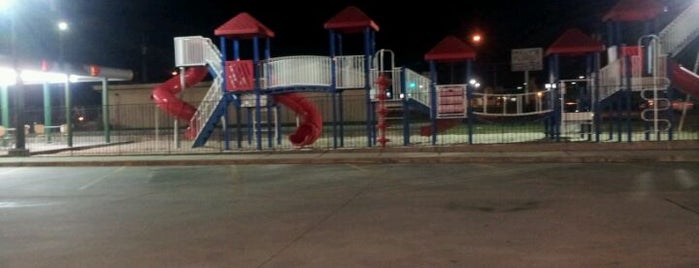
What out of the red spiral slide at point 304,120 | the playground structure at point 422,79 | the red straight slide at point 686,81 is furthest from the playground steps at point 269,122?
the red straight slide at point 686,81

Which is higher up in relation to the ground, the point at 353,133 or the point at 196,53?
the point at 196,53

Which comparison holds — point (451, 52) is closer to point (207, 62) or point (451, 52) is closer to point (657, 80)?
point (657, 80)

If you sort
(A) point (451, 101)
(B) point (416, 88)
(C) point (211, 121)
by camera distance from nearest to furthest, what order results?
(A) point (451, 101)
(B) point (416, 88)
(C) point (211, 121)

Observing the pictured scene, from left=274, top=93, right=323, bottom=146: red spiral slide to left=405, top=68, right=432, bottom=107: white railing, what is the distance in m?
3.69

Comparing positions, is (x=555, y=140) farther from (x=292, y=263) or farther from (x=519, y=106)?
(x=292, y=263)

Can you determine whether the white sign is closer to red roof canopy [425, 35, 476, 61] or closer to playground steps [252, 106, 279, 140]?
red roof canopy [425, 35, 476, 61]

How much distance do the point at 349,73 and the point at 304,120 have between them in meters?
3.13

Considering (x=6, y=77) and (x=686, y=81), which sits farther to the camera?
(x=6, y=77)

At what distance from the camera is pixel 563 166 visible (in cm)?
1838

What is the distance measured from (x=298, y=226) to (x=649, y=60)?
55.2ft

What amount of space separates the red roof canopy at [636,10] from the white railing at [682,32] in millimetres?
664

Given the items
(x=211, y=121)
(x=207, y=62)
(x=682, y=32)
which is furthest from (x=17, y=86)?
(x=682, y=32)

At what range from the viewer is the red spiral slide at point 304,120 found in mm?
25672

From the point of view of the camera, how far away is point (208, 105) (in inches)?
1037
